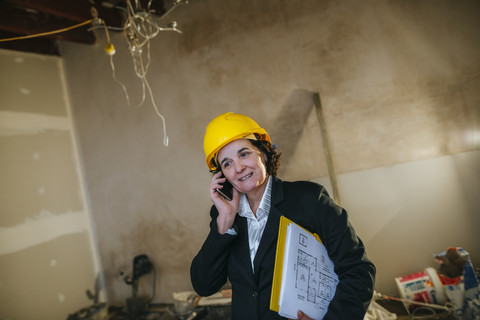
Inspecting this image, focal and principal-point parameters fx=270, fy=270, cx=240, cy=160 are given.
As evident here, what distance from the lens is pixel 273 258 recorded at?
1394 millimetres

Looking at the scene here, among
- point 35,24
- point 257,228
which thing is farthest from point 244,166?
point 35,24

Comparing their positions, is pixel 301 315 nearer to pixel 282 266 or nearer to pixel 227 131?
pixel 282 266

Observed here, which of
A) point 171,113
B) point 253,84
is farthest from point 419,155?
point 171,113

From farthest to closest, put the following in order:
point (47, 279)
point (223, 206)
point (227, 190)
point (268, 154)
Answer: point (47, 279) → point (268, 154) → point (227, 190) → point (223, 206)

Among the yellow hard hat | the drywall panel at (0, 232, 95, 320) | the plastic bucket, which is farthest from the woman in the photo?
the drywall panel at (0, 232, 95, 320)

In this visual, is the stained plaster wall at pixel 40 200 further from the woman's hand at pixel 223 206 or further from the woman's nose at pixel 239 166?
the woman's nose at pixel 239 166

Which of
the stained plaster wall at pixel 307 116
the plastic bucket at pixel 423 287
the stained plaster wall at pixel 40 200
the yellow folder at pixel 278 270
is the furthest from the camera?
the stained plaster wall at pixel 40 200

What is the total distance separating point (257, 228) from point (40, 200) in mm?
3498

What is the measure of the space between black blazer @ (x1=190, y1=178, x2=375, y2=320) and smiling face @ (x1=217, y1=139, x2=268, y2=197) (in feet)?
0.36

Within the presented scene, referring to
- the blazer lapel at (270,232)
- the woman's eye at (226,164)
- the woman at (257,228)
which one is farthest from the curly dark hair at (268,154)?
the blazer lapel at (270,232)

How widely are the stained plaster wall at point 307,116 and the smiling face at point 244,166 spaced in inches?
66.5

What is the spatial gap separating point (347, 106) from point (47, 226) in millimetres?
4119

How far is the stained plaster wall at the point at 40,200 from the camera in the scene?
10.7 feet

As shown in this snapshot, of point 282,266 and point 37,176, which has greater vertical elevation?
→ point 37,176
